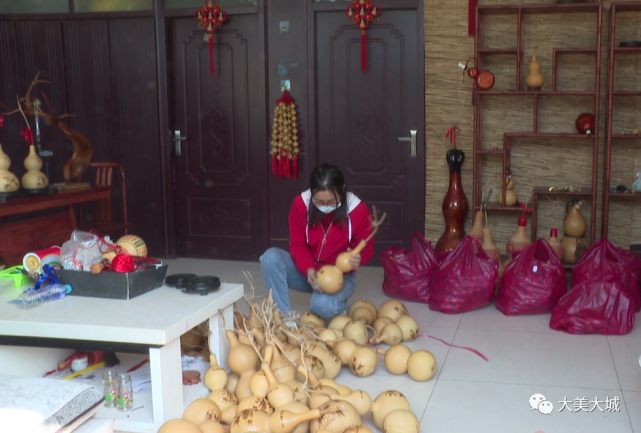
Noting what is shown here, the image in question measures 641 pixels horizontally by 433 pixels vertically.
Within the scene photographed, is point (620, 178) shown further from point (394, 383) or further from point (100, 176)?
point (100, 176)

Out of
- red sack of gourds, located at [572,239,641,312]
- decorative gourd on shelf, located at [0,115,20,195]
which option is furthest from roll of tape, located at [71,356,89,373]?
red sack of gourds, located at [572,239,641,312]

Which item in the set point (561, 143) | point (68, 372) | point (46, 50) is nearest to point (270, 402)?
point (68, 372)

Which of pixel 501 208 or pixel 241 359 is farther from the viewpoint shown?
pixel 501 208

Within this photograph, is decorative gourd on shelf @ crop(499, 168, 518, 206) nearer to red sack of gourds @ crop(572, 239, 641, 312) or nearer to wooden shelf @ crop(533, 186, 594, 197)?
wooden shelf @ crop(533, 186, 594, 197)

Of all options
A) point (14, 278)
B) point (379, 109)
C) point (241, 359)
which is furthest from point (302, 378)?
point (379, 109)

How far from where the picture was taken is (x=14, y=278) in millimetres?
2533

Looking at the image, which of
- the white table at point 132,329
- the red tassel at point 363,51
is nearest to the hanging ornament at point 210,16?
the red tassel at point 363,51

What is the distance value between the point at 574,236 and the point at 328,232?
6.11ft

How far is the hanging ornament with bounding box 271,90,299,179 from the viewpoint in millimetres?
4699

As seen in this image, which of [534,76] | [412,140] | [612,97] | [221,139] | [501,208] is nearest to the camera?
[612,97]

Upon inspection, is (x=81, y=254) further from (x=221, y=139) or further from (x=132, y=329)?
(x=221, y=139)

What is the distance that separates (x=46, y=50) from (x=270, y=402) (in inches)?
160

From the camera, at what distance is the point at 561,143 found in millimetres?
4391

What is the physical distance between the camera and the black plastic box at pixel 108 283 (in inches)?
93.0
